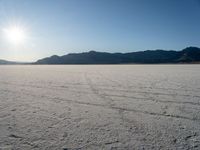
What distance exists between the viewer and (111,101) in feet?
17.4

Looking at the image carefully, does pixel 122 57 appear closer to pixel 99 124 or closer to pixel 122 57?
pixel 122 57

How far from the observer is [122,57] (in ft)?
416

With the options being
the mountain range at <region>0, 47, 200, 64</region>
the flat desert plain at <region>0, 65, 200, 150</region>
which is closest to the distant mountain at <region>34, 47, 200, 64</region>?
the mountain range at <region>0, 47, 200, 64</region>

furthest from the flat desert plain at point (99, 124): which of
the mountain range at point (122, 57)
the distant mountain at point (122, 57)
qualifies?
the distant mountain at point (122, 57)

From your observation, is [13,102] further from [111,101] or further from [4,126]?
[111,101]

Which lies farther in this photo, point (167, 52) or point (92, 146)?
point (167, 52)

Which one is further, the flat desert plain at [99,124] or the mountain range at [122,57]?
the mountain range at [122,57]

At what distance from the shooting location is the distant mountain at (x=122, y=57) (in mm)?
105625

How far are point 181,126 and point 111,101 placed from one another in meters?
2.23

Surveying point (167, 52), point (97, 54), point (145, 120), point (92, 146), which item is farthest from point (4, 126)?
point (167, 52)

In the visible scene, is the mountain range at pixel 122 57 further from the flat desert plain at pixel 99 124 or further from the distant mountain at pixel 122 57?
the flat desert plain at pixel 99 124

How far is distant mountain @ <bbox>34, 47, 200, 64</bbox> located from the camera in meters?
106

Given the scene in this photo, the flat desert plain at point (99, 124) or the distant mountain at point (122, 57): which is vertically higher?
the distant mountain at point (122, 57)

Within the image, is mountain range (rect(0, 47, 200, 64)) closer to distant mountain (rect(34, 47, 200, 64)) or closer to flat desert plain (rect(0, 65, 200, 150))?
distant mountain (rect(34, 47, 200, 64))
